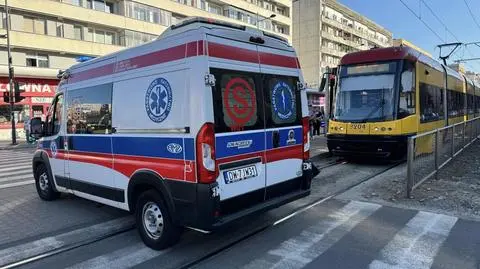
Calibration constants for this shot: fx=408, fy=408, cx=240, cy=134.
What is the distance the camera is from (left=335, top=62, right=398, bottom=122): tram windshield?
10.8 metres

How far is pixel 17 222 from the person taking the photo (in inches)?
251

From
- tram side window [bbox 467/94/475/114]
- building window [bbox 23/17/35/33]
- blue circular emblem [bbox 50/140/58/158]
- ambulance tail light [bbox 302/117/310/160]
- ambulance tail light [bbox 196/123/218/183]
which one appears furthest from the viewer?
building window [bbox 23/17/35/33]

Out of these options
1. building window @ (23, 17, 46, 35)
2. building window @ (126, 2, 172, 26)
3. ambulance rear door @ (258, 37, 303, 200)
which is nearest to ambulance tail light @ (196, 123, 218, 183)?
ambulance rear door @ (258, 37, 303, 200)

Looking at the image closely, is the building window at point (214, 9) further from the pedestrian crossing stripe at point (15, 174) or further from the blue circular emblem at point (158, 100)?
the blue circular emblem at point (158, 100)

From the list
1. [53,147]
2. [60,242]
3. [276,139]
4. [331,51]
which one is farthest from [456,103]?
[331,51]

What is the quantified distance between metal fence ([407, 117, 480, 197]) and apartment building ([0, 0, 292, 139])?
2769 centimetres

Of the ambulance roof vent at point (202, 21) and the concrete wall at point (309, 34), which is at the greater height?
the concrete wall at point (309, 34)

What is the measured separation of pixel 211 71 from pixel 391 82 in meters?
7.72

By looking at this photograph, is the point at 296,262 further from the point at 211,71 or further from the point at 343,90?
the point at 343,90

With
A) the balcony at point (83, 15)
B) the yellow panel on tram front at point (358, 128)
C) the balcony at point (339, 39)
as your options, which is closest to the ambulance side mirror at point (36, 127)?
the yellow panel on tram front at point (358, 128)

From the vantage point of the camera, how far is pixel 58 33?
31.1m

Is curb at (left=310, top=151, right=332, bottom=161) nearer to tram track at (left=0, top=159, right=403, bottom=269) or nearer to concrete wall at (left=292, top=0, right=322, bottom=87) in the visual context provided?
tram track at (left=0, top=159, right=403, bottom=269)

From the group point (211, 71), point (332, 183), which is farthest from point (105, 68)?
point (332, 183)

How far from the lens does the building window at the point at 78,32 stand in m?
32.2
